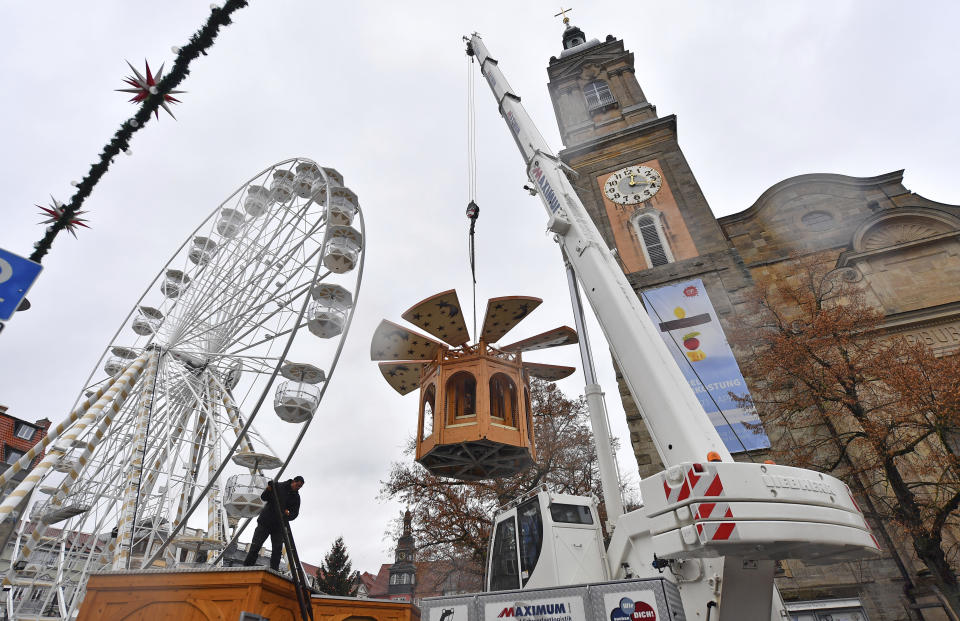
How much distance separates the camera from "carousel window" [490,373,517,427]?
10.2 m

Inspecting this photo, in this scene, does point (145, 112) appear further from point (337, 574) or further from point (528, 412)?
point (337, 574)

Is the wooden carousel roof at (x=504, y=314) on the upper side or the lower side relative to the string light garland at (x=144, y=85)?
upper

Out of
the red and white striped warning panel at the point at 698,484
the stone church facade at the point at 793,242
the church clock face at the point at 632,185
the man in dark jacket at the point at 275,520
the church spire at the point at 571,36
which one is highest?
the church spire at the point at 571,36

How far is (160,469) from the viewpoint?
48.3 feet

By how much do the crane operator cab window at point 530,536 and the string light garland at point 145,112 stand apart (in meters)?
7.16

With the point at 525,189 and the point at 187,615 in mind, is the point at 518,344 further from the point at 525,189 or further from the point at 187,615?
the point at 187,615

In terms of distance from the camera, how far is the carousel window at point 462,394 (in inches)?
399

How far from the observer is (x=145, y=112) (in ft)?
15.6

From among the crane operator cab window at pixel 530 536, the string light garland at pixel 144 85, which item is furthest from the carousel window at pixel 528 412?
the string light garland at pixel 144 85

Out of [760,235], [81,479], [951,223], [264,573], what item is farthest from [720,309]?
[81,479]

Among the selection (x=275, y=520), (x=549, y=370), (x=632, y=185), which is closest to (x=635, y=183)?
(x=632, y=185)

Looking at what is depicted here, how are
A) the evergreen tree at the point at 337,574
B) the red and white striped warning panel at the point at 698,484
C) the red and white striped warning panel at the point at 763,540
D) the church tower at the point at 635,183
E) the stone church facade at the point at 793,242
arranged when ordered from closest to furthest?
the red and white striped warning panel at the point at 763,540 < the red and white striped warning panel at the point at 698,484 < the stone church facade at the point at 793,242 < the church tower at the point at 635,183 < the evergreen tree at the point at 337,574

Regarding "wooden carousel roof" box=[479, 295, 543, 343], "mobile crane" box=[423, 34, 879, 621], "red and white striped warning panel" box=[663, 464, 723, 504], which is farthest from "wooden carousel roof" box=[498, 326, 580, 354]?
"red and white striped warning panel" box=[663, 464, 723, 504]

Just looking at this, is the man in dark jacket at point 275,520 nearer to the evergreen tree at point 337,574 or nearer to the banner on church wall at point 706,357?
the banner on church wall at point 706,357
